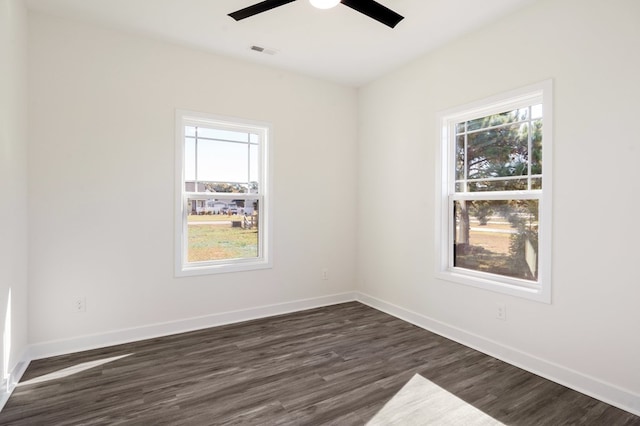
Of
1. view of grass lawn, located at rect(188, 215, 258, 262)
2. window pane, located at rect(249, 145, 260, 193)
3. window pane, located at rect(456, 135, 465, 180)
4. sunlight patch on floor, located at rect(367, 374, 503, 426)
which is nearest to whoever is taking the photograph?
sunlight patch on floor, located at rect(367, 374, 503, 426)

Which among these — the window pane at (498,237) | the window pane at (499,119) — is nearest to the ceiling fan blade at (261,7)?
the window pane at (499,119)

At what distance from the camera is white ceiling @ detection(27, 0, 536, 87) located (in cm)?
273

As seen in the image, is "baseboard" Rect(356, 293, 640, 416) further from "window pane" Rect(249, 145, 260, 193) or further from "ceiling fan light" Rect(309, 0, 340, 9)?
"ceiling fan light" Rect(309, 0, 340, 9)

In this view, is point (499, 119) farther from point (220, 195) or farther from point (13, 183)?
point (13, 183)

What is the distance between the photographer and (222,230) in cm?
379

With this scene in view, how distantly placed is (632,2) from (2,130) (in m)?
4.07

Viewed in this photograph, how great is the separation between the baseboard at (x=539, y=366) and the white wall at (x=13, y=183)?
3.43 meters

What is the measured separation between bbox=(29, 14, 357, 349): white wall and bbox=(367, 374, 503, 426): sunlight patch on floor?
2.06m

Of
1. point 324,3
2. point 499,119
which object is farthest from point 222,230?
point 499,119

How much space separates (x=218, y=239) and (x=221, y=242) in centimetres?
5

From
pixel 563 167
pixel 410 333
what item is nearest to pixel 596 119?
pixel 563 167

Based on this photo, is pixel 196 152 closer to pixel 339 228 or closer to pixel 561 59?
pixel 339 228

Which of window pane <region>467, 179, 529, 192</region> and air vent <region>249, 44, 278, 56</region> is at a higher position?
air vent <region>249, 44, 278, 56</region>

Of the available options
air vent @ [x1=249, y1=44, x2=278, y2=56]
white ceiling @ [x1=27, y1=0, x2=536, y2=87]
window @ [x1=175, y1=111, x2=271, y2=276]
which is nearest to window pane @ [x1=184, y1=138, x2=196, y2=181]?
window @ [x1=175, y1=111, x2=271, y2=276]
